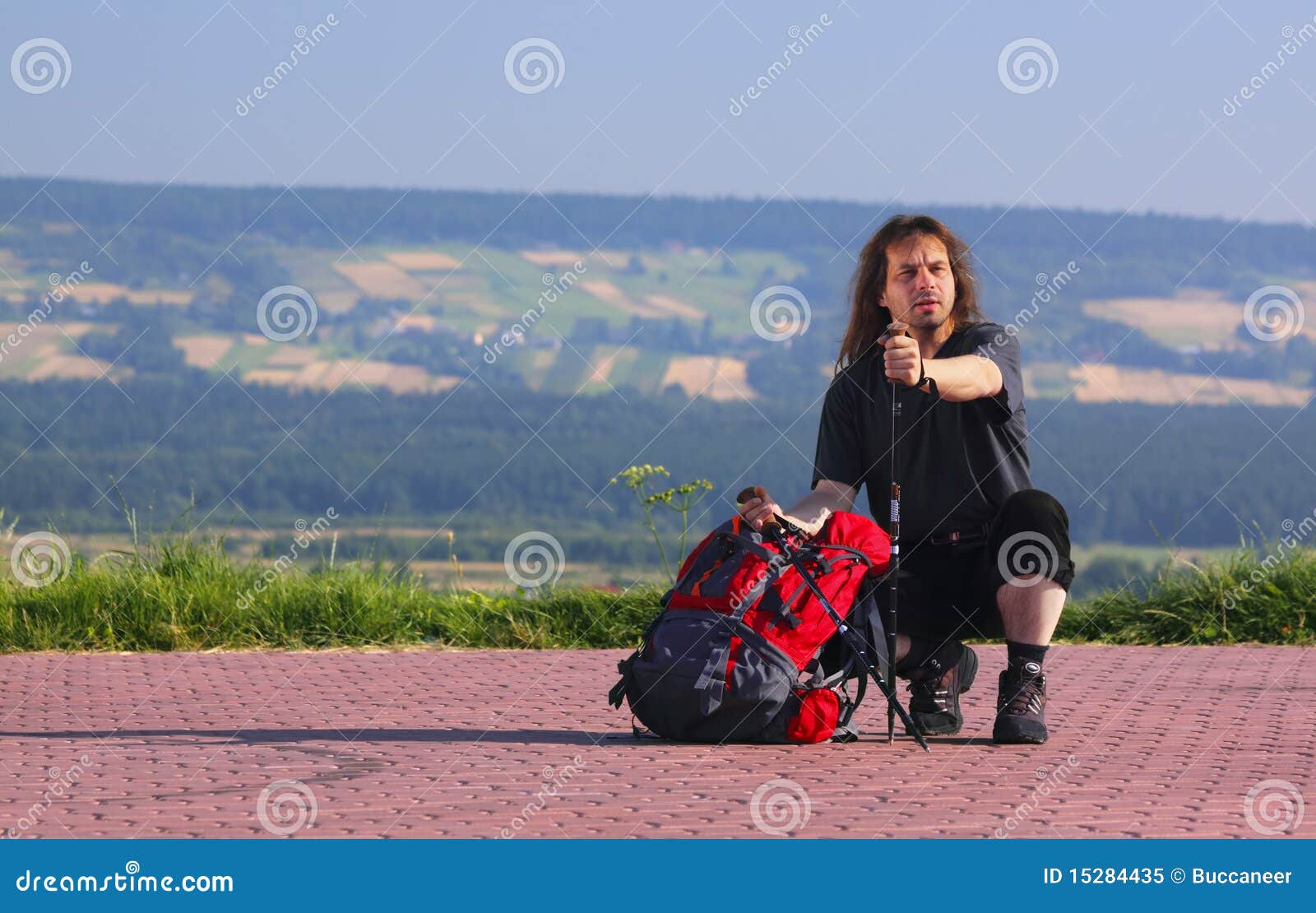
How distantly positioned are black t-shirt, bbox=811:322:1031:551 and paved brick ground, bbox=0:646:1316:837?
70 cm

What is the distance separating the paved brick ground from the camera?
4172 millimetres

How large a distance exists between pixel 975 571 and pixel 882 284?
94 centimetres

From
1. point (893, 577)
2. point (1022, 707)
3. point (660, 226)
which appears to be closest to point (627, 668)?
point (893, 577)

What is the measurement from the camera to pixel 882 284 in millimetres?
5602

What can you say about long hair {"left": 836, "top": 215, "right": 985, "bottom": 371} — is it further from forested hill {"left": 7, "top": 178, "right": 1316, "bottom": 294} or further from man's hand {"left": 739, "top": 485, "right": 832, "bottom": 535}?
forested hill {"left": 7, "top": 178, "right": 1316, "bottom": 294}

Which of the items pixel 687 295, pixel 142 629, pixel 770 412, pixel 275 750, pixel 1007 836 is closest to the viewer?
pixel 1007 836

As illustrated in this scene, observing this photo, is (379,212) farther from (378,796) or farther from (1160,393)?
(378,796)

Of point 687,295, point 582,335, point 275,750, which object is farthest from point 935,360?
point 687,295

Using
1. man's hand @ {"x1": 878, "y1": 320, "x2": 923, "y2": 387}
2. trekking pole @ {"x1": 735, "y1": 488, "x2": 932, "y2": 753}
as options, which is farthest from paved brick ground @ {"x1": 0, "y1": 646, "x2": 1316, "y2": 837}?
man's hand @ {"x1": 878, "y1": 320, "x2": 923, "y2": 387}

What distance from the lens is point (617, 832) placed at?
158 inches

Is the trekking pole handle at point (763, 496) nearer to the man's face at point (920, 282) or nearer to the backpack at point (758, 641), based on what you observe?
the backpack at point (758, 641)

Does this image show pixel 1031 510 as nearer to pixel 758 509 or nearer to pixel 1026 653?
pixel 1026 653

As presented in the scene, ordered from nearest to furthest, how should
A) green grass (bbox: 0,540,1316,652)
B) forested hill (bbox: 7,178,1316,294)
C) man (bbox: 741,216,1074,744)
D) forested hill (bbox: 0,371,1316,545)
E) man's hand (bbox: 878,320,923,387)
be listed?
man's hand (bbox: 878,320,923,387)
man (bbox: 741,216,1074,744)
green grass (bbox: 0,540,1316,652)
forested hill (bbox: 0,371,1316,545)
forested hill (bbox: 7,178,1316,294)

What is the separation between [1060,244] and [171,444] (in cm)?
5633
